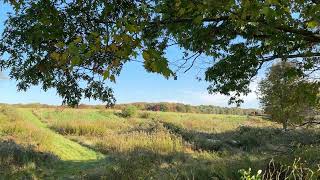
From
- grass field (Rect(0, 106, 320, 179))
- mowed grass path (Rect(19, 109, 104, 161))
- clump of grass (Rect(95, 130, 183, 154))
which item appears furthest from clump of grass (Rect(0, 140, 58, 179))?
clump of grass (Rect(95, 130, 183, 154))

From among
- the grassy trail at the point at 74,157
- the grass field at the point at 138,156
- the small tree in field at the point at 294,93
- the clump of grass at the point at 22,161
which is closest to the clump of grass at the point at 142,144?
the grass field at the point at 138,156

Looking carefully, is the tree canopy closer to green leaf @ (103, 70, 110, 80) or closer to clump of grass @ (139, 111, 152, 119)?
green leaf @ (103, 70, 110, 80)

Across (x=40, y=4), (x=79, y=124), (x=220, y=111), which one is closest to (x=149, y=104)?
(x=220, y=111)

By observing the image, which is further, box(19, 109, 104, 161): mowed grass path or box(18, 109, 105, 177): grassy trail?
box(19, 109, 104, 161): mowed grass path

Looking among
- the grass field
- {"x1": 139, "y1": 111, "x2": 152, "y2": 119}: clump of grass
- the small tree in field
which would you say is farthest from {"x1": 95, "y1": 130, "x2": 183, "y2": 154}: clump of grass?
{"x1": 139, "y1": 111, "x2": 152, "y2": 119}: clump of grass

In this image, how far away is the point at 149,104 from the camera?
235 feet

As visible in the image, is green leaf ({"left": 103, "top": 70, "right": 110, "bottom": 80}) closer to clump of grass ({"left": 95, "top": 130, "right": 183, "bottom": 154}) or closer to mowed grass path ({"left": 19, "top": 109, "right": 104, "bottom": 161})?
clump of grass ({"left": 95, "top": 130, "right": 183, "bottom": 154})

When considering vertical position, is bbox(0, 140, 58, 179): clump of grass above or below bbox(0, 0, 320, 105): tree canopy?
below

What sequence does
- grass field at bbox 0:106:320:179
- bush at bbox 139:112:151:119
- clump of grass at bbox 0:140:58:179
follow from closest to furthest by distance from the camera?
1. grass field at bbox 0:106:320:179
2. clump of grass at bbox 0:140:58:179
3. bush at bbox 139:112:151:119

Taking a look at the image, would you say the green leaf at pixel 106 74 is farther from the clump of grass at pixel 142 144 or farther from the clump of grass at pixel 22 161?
the clump of grass at pixel 142 144

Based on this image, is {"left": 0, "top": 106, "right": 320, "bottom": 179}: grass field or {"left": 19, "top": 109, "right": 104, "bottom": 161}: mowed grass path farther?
{"left": 19, "top": 109, "right": 104, "bottom": 161}: mowed grass path

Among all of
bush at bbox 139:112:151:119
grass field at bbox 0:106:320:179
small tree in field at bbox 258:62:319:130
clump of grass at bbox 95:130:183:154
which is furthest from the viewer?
bush at bbox 139:112:151:119

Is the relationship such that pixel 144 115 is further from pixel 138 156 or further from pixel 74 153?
pixel 138 156

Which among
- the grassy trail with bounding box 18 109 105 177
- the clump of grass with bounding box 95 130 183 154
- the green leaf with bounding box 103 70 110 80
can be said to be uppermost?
the green leaf with bounding box 103 70 110 80
